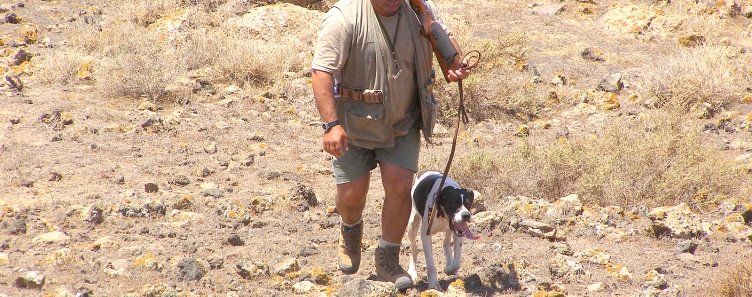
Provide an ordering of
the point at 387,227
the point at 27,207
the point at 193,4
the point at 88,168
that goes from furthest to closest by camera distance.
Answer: the point at 193,4 → the point at 88,168 → the point at 27,207 → the point at 387,227

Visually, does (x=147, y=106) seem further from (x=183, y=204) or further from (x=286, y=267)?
(x=286, y=267)

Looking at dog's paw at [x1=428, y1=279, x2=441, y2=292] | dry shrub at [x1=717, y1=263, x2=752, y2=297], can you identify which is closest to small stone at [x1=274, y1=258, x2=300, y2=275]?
dog's paw at [x1=428, y1=279, x2=441, y2=292]

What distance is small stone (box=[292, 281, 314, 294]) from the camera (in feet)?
15.4

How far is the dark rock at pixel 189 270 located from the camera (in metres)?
4.70

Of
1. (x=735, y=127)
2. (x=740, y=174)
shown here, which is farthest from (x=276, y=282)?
(x=735, y=127)

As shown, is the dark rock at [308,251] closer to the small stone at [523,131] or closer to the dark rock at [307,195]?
the dark rock at [307,195]

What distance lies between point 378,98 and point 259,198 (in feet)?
7.25

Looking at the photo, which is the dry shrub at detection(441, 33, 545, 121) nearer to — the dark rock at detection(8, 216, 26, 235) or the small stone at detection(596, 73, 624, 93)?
the small stone at detection(596, 73, 624, 93)

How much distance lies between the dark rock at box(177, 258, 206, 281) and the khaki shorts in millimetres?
916

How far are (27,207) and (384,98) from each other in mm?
2788

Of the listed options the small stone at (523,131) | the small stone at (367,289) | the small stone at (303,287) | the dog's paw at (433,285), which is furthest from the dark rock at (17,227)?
the small stone at (523,131)

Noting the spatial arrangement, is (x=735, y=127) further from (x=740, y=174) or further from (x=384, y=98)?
(x=384, y=98)

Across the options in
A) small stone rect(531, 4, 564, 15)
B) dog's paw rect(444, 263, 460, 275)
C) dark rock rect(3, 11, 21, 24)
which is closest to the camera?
dog's paw rect(444, 263, 460, 275)

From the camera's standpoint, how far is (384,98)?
14.1 feet
